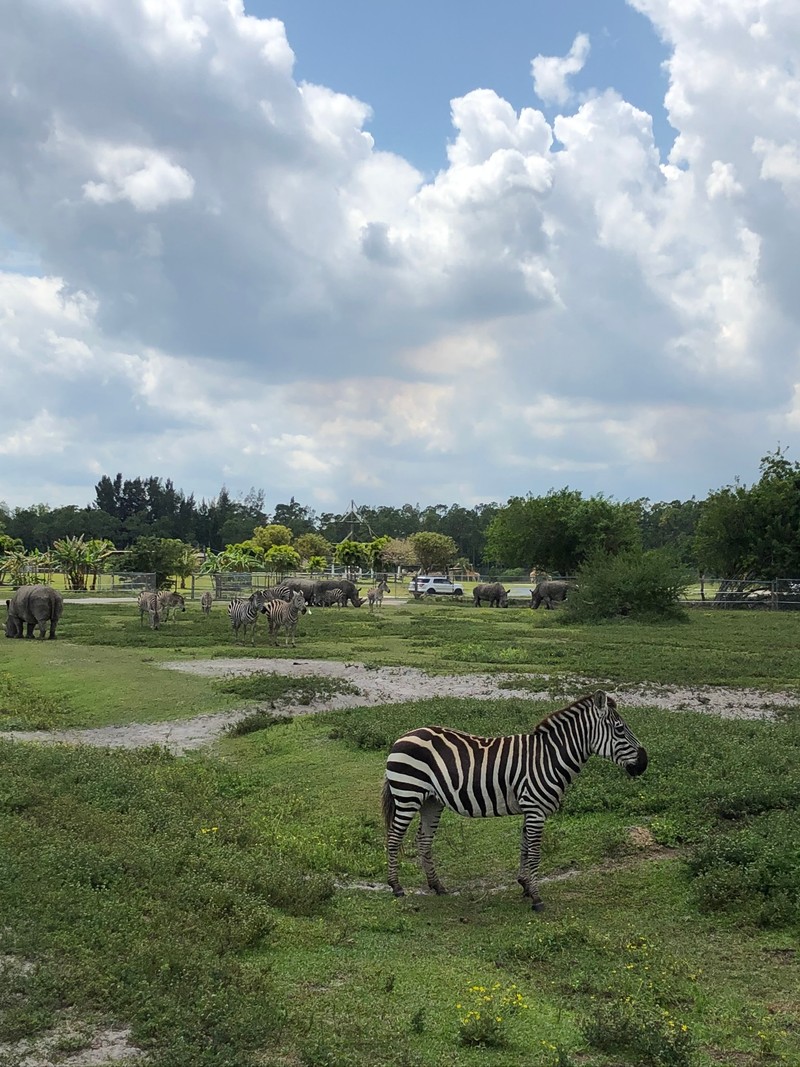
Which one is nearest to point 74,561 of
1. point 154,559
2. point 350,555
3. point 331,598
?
point 154,559

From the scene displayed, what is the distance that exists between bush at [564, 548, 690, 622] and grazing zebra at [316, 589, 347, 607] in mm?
15617

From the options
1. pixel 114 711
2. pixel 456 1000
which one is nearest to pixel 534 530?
pixel 114 711

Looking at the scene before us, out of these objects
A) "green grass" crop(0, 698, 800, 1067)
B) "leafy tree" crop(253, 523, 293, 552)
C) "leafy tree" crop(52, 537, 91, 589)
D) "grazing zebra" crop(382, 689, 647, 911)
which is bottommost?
"green grass" crop(0, 698, 800, 1067)

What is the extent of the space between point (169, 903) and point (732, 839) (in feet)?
16.0

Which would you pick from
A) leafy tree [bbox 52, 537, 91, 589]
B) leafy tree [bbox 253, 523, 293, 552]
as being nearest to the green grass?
leafy tree [bbox 52, 537, 91, 589]

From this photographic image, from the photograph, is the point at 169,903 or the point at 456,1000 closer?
the point at 456,1000

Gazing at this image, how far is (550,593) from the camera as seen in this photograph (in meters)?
50.2

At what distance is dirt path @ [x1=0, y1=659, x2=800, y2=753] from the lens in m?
14.7

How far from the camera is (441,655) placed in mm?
23953

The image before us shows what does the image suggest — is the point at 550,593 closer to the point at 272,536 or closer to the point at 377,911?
the point at 377,911

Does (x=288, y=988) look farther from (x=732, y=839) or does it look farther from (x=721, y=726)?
(x=721, y=726)

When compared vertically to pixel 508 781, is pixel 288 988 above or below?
below

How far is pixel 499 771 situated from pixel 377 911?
1596 mm

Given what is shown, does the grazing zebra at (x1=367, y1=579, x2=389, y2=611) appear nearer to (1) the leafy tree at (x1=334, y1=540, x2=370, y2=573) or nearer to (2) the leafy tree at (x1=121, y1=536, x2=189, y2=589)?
(2) the leafy tree at (x1=121, y1=536, x2=189, y2=589)
